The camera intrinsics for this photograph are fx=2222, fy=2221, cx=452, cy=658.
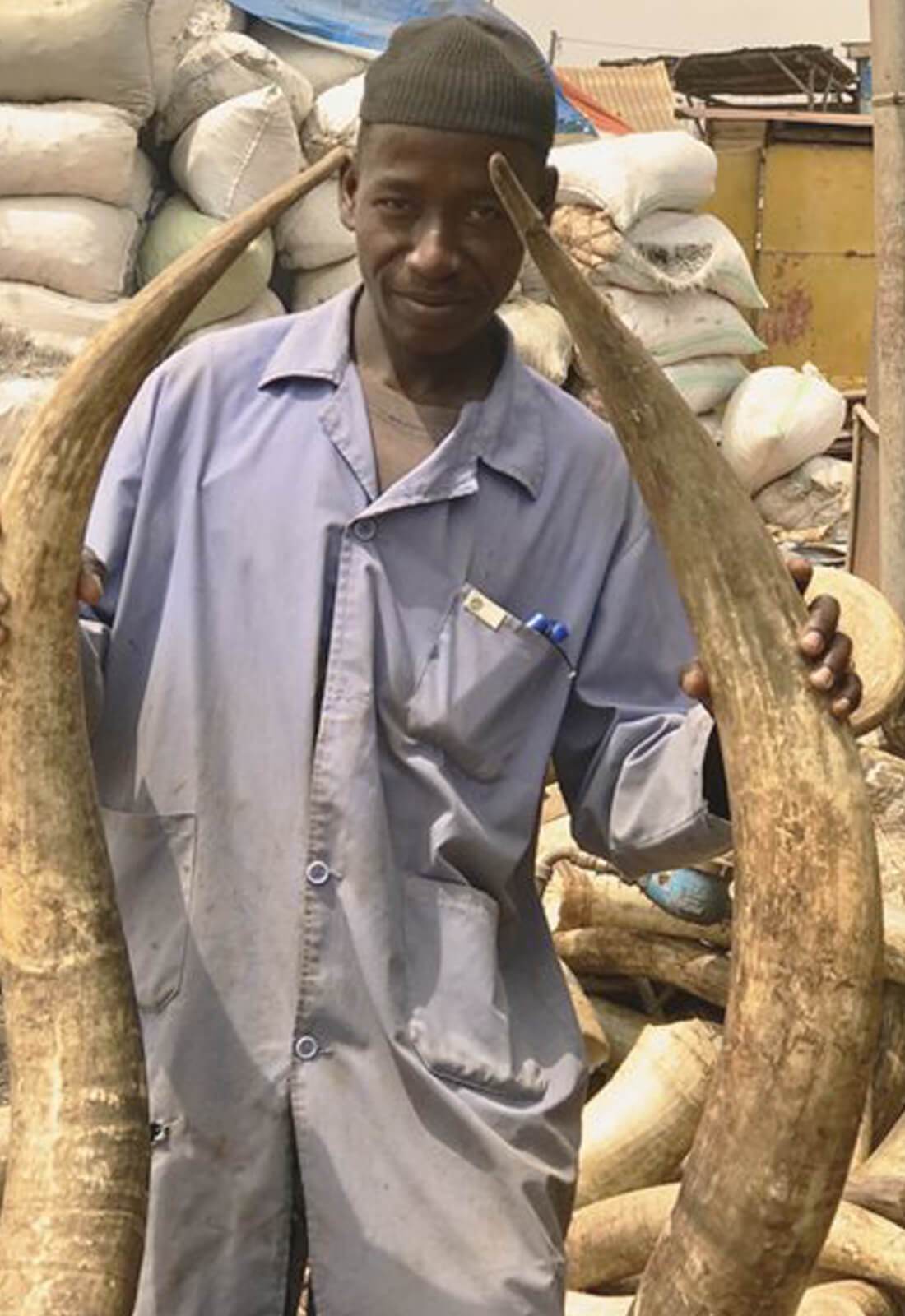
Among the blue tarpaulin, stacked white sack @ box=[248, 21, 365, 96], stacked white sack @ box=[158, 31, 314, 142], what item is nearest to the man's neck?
stacked white sack @ box=[158, 31, 314, 142]

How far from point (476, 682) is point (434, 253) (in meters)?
0.41

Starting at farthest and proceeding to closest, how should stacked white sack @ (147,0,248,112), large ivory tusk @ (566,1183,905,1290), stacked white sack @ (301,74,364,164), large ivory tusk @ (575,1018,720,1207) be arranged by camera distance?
stacked white sack @ (301,74,364,164)
stacked white sack @ (147,0,248,112)
large ivory tusk @ (575,1018,720,1207)
large ivory tusk @ (566,1183,905,1290)

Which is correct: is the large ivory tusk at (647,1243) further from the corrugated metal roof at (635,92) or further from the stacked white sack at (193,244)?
the corrugated metal roof at (635,92)

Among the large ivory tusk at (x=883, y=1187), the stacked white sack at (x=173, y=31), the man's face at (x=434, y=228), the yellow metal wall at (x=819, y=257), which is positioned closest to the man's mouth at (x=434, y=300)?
the man's face at (x=434, y=228)

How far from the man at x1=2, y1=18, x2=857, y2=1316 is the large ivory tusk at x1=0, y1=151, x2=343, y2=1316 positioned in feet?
0.58

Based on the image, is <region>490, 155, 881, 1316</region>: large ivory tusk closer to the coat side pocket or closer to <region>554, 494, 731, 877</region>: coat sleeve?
<region>554, 494, 731, 877</region>: coat sleeve

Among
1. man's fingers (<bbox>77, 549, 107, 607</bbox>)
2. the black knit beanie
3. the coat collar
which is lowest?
man's fingers (<bbox>77, 549, 107, 607</bbox>)

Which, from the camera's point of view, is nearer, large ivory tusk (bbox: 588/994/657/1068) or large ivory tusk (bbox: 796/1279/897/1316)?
large ivory tusk (bbox: 796/1279/897/1316)

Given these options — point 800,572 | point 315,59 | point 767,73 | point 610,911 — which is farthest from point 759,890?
point 767,73

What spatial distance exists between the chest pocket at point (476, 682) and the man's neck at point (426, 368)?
0.66ft

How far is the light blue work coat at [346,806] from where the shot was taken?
2.05 m

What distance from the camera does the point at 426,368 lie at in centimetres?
217

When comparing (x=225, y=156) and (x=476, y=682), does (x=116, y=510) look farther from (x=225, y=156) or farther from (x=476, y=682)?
(x=225, y=156)

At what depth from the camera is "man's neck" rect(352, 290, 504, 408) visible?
2.17m
